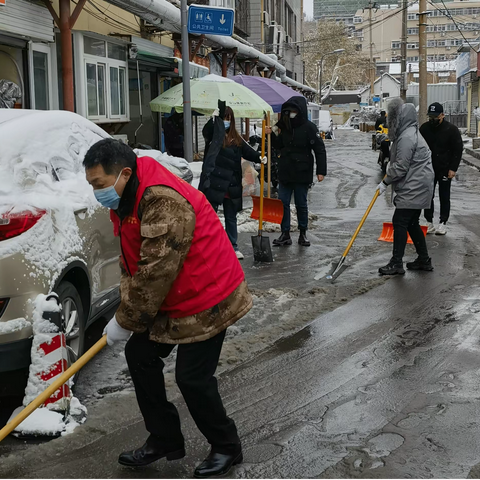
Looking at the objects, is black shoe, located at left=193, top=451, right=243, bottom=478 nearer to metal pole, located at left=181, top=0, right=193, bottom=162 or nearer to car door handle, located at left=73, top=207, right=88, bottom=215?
car door handle, located at left=73, top=207, right=88, bottom=215

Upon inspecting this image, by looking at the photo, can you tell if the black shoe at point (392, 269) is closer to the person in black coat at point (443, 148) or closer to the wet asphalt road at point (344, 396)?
the wet asphalt road at point (344, 396)

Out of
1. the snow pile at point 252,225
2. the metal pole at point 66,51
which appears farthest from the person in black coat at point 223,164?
the metal pole at point 66,51

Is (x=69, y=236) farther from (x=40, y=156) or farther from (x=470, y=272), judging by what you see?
(x=470, y=272)

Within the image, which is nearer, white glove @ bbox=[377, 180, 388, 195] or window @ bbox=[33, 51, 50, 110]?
white glove @ bbox=[377, 180, 388, 195]

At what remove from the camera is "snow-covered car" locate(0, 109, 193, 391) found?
12.6 ft

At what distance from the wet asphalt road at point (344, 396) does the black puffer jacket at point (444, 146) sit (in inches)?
91.7

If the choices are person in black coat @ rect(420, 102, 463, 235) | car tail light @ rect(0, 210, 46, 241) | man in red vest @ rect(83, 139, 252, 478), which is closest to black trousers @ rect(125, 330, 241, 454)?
man in red vest @ rect(83, 139, 252, 478)

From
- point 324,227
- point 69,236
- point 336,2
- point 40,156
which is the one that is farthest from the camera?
point 336,2

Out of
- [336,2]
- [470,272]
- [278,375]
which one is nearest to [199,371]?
[278,375]

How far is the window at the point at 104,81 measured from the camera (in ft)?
41.4

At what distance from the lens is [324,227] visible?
36.9 feet

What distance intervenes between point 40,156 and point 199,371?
6.81 feet

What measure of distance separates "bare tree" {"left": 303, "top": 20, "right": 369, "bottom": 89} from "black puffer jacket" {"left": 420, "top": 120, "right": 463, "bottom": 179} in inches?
2695

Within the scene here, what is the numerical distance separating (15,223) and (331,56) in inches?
3381
